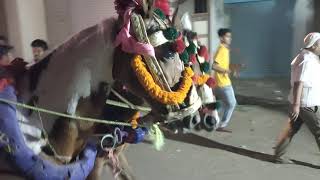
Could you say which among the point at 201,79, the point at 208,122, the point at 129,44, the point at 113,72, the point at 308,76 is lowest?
the point at 308,76

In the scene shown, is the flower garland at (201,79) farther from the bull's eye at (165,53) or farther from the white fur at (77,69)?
the white fur at (77,69)

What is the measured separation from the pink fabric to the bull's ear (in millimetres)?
96

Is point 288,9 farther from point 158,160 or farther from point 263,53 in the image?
point 158,160

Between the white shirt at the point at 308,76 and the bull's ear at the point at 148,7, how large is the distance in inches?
149

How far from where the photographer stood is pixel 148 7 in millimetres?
2451

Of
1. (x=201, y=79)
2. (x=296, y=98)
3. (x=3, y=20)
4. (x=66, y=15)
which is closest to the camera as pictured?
(x=201, y=79)

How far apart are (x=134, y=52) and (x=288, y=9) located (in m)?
9.93

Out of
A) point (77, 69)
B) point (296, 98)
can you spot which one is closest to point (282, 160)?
point (296, 98)

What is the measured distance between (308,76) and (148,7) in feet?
12.8

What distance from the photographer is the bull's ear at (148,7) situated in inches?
95.7

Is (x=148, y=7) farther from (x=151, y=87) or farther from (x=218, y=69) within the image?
(x=218, y=69)

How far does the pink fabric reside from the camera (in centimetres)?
240

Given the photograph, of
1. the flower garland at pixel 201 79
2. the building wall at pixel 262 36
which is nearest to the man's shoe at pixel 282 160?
the flower garland at pixel 201 79

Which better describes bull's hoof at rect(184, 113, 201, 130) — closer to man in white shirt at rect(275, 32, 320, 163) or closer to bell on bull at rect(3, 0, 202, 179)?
bell on bull at rect(3, 0, 202, 179)
